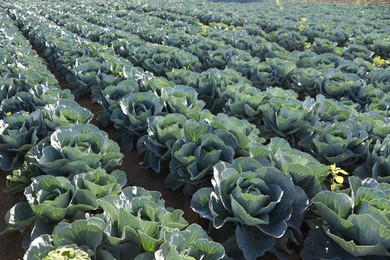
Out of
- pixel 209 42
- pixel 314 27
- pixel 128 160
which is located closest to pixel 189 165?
pixel 128 160

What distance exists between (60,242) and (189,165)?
51.1 inches

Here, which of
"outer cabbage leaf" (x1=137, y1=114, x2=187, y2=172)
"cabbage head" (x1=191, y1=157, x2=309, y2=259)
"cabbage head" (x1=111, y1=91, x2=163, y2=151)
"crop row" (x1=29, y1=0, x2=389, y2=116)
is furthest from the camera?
"crop row" (x1=29, y1=0, x2=389, y2=116)

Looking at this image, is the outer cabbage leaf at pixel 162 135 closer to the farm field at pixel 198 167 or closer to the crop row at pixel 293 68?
the farm field at pixel 198 167

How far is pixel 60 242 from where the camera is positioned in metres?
1.93

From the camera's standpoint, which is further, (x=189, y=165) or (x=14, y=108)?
(x=14, y=108)

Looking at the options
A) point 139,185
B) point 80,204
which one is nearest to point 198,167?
point 139,185

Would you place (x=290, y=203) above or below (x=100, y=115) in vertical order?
above

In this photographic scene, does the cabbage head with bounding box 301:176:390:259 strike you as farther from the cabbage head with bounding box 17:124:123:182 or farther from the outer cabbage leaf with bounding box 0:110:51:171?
the outer cabbage leaf with bounding box 0:110:51:171

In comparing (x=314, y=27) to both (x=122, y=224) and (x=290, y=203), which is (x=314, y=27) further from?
(x=122, y=224)

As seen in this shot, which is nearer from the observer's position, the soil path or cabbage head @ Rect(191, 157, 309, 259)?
cabbage head @ Rect(191, 157, 309, 259)

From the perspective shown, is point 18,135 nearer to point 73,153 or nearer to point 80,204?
point 73,153

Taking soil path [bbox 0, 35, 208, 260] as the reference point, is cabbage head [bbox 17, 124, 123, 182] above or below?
above

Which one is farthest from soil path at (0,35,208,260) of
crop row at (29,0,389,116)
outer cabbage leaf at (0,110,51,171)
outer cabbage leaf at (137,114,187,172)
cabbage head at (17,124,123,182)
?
crop row at (29,0,389,116)

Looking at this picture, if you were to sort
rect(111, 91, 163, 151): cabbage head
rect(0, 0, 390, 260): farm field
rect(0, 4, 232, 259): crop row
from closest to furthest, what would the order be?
rect(0, 4, 232, 259): crop row
rect(0, 0, 390, 260): farm field
rect(111, 91, 163, 151): cabbage head
